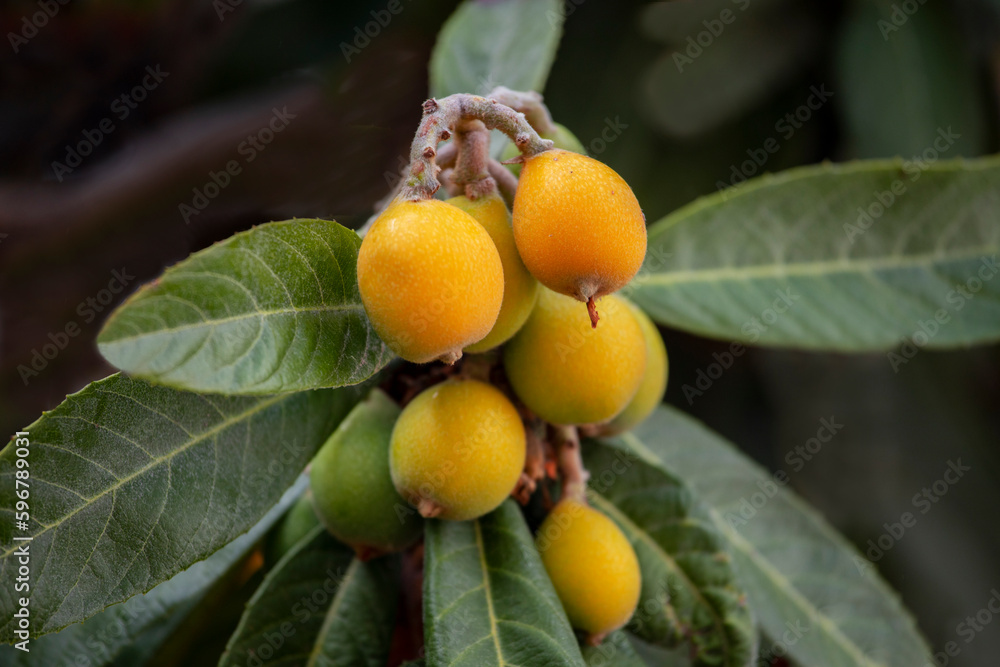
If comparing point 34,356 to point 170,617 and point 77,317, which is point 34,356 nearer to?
point 77,317

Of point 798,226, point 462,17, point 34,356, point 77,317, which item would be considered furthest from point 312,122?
point 798,226

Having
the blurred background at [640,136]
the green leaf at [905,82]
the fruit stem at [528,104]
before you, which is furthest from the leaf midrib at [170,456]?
the green leaf at [905,82]

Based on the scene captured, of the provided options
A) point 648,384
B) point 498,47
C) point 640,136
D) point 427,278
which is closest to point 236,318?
point 427,278

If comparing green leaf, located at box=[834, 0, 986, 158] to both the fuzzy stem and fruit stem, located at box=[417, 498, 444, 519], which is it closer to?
the fuzzy stem

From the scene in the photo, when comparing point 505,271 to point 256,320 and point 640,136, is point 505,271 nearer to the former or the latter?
point 256,320

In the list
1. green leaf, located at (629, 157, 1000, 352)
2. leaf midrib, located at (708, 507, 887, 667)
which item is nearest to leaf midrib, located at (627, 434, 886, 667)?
leaf midrib, located at (708, 507, 887, 667)
